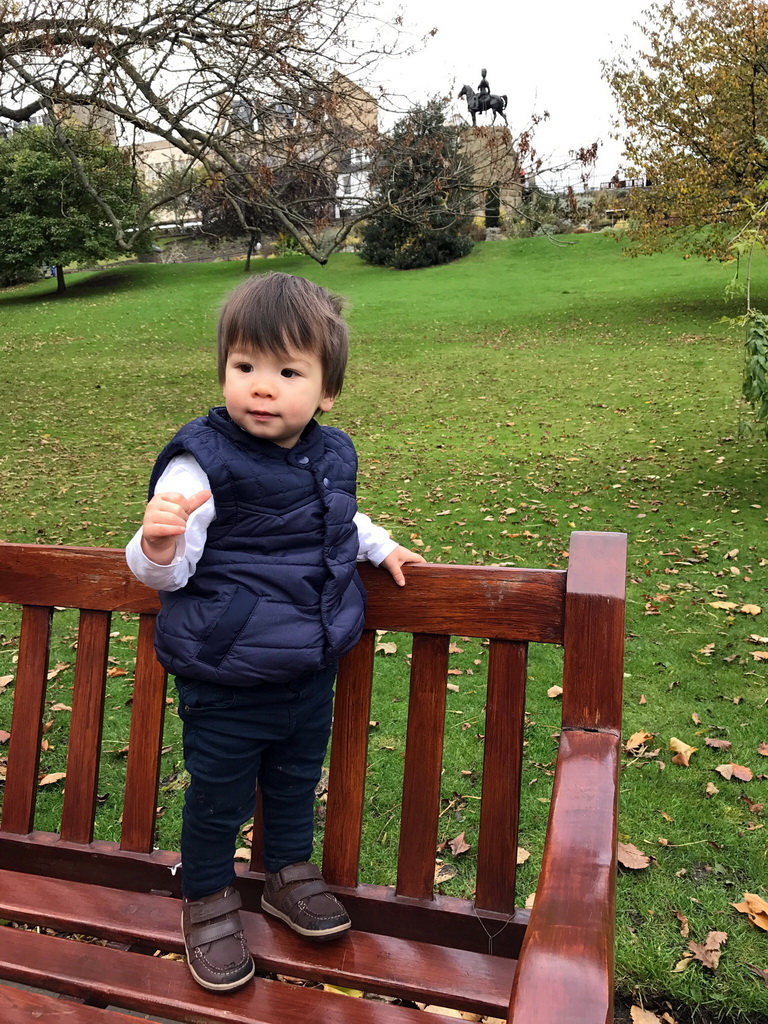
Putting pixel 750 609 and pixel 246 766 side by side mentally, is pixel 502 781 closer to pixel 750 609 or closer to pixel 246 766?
pixel 246 766

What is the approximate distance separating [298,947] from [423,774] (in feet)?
1.44

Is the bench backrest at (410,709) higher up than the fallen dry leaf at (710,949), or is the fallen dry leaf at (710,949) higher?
the bench backrest at (410,709)

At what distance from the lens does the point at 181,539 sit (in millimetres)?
1614

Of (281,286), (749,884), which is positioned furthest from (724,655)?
(281,286)

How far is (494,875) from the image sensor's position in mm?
1851

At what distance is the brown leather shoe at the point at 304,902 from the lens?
1.80m

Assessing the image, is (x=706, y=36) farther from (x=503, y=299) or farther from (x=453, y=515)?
(x=453, y=515)

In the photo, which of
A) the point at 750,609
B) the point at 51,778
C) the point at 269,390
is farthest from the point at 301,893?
the point at 750,609

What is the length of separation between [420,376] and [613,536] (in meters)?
14.7

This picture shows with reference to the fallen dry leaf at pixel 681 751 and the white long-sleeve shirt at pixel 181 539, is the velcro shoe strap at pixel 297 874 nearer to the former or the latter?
the white long-sleeve shirt at pixel 181 539

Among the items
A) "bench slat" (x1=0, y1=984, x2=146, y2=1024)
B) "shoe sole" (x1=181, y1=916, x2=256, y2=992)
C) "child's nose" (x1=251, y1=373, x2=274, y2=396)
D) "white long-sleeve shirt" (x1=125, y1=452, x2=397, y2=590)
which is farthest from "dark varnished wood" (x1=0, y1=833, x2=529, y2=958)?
"child's nose" (x1=251, y1=373, x2=274, y2=396)

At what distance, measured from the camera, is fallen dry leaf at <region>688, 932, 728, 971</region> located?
8.26ft

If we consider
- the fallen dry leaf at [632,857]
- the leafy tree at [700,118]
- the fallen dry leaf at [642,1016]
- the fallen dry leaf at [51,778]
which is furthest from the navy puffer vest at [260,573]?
the leafy tree at [700,118]

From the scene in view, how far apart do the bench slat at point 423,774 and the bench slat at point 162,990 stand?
7.9 inches
